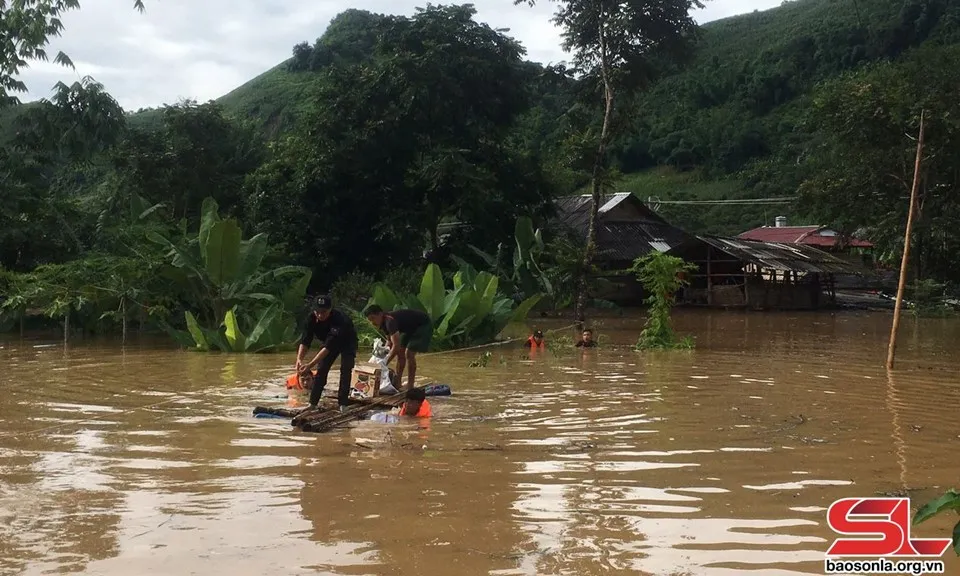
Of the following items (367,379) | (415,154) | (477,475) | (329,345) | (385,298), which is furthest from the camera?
(415,154)

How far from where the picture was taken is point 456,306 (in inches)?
638

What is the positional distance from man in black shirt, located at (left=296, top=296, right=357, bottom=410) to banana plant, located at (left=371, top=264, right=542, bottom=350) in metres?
6.48

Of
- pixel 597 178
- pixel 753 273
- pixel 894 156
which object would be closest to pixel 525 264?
pixel 597 178

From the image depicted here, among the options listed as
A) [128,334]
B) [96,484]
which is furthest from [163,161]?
[96,484]

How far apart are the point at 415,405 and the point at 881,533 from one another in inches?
195

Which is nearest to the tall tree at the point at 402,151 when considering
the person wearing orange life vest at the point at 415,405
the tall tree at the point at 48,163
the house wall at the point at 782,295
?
the tall tree at the point at 48,163

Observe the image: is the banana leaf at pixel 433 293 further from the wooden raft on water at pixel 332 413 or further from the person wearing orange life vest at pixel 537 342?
the wooden raft on water at pixel 332 413

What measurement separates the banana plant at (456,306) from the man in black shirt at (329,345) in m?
6.48

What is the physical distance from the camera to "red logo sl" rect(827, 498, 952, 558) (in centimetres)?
446

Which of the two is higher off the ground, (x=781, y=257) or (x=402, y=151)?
(x=402, y=151)

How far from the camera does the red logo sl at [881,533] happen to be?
176 inches

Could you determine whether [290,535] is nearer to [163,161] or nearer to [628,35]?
[628,35]

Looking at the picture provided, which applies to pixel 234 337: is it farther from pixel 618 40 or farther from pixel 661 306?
pixel 618 40

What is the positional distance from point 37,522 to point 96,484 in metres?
0.90
